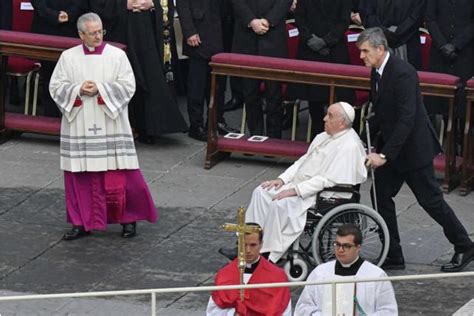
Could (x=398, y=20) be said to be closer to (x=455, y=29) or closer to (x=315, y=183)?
(x=455, y=29)

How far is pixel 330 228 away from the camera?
1280cm

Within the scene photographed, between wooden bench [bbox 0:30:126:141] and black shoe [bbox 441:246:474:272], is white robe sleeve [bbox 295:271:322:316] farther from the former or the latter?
wooden bench [bbox 0:30:126:141]

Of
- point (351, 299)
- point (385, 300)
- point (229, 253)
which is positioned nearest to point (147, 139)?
point (229, 253)

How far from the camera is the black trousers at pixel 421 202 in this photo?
13.1 m

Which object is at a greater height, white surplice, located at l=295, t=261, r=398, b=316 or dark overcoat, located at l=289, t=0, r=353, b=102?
dark overcoat, located at l=289, t=0, r=353, b=102

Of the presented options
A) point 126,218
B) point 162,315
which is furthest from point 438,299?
point 126,218

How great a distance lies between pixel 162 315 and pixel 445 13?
6.28 metres

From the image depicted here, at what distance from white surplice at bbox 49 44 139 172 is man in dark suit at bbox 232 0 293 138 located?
2.82 metres

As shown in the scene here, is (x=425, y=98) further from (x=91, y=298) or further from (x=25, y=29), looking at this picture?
(x=91, y=298)

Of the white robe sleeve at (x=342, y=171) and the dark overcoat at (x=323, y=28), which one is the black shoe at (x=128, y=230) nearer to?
the white robe sleeve at (x=342, y=171)

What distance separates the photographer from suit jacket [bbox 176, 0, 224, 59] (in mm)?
16656

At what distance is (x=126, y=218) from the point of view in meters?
14.0

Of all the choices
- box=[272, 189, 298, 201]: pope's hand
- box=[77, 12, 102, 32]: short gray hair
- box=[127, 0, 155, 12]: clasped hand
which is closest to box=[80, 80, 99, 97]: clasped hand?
box=[77, 12, 102, 32]: short gray hair

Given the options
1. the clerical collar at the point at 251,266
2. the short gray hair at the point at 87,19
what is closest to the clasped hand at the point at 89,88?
the short gray hair at the point at 87,19
